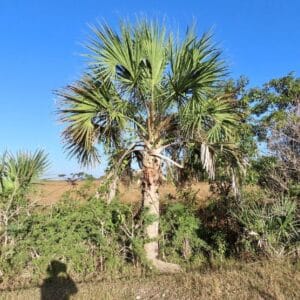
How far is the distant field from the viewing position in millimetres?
9555

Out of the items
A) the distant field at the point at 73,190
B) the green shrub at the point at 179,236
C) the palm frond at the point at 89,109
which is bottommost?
the green shrub at the point at 179,236

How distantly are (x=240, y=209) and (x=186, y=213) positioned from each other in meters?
1.22

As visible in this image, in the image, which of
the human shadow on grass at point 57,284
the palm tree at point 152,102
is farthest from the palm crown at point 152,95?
the human shadow on grass at point 57,284

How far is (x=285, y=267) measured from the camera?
7438 millimetres

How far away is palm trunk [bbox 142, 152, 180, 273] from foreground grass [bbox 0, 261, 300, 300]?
52.9 inches

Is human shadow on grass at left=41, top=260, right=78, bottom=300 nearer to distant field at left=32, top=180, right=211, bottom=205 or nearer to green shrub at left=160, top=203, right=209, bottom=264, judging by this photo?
distant field at left=32, top=180, right=211, bottom=205

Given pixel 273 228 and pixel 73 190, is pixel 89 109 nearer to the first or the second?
pixel 73 190

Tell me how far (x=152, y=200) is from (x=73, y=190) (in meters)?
1.89

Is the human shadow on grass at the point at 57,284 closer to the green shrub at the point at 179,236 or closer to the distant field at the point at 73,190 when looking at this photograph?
the distant field at the point at 73,190

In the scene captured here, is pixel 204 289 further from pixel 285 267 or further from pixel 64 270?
pixel 64 270

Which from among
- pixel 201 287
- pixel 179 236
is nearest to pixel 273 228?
pixel 179 236

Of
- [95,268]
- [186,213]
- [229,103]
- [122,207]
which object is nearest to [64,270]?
[95,268]

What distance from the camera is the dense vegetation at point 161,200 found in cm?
881

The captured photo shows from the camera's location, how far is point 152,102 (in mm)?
9672
